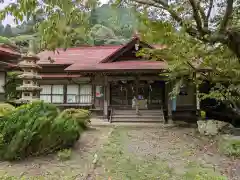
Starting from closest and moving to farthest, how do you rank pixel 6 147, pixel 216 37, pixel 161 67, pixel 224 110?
pixel 216 37 < pixel 6 147 < pixel 161 67 < pixel 224 110

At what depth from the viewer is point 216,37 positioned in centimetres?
435

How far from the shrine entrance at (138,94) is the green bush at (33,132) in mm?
8452

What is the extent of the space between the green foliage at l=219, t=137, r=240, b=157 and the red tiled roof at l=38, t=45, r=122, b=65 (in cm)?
1062

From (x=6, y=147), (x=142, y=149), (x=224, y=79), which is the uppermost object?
(x=224, y=79)

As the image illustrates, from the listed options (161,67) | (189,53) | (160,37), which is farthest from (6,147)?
(161,67)

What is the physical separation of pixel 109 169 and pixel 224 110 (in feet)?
38.3

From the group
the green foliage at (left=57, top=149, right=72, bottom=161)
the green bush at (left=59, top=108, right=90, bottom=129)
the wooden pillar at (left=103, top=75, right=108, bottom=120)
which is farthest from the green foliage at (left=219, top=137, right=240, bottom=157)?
the wooden pillar at (left=103, top=75, right=108, bottom=120)

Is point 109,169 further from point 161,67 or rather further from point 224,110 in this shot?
point 224,110

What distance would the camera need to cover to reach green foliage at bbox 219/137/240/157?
820cm

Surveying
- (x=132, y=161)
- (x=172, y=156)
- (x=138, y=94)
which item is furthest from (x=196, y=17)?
(x=138, y=94)

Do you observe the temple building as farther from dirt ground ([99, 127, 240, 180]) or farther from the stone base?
dirt ground ([99, 127, 240, 180])

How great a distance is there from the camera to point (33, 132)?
7.09m

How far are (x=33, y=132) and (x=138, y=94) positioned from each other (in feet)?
34.7

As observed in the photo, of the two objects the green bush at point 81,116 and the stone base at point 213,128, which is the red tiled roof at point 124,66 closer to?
the green bush at point 81,116
